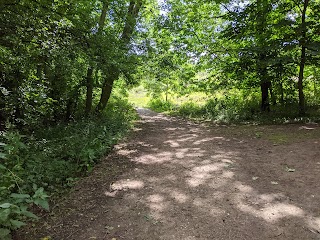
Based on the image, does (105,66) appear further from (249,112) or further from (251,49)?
(249,112)

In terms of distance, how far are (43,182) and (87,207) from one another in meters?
1.00

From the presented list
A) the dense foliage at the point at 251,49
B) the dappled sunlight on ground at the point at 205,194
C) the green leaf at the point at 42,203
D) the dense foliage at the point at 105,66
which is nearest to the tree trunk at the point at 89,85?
the dense foliage at the point at 105,66

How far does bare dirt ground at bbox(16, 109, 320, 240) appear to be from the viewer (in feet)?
10.6

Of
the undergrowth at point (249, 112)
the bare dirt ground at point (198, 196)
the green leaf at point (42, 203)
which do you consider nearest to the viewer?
the green leaf at point (42, 203)

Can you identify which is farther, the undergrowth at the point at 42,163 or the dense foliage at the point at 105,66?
the dense foliage at the point at 105,66

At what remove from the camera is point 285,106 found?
11.3 m

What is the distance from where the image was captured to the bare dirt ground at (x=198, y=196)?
10.6 feet

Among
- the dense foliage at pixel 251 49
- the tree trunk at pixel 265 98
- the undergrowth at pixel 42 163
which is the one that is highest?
the dense foliage at pixel 251 49

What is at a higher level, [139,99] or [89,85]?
[89,85]

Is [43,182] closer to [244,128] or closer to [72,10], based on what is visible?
[72,10]

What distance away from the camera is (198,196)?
13.4 ft

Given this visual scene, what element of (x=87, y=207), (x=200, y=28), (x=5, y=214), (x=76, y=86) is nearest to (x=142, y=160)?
(x=87, y=207)

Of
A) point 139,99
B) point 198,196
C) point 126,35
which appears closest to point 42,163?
point 198,196

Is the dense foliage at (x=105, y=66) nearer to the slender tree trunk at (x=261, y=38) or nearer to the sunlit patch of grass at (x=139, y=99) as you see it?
the slender tree trunk at (x=261, y=38)
